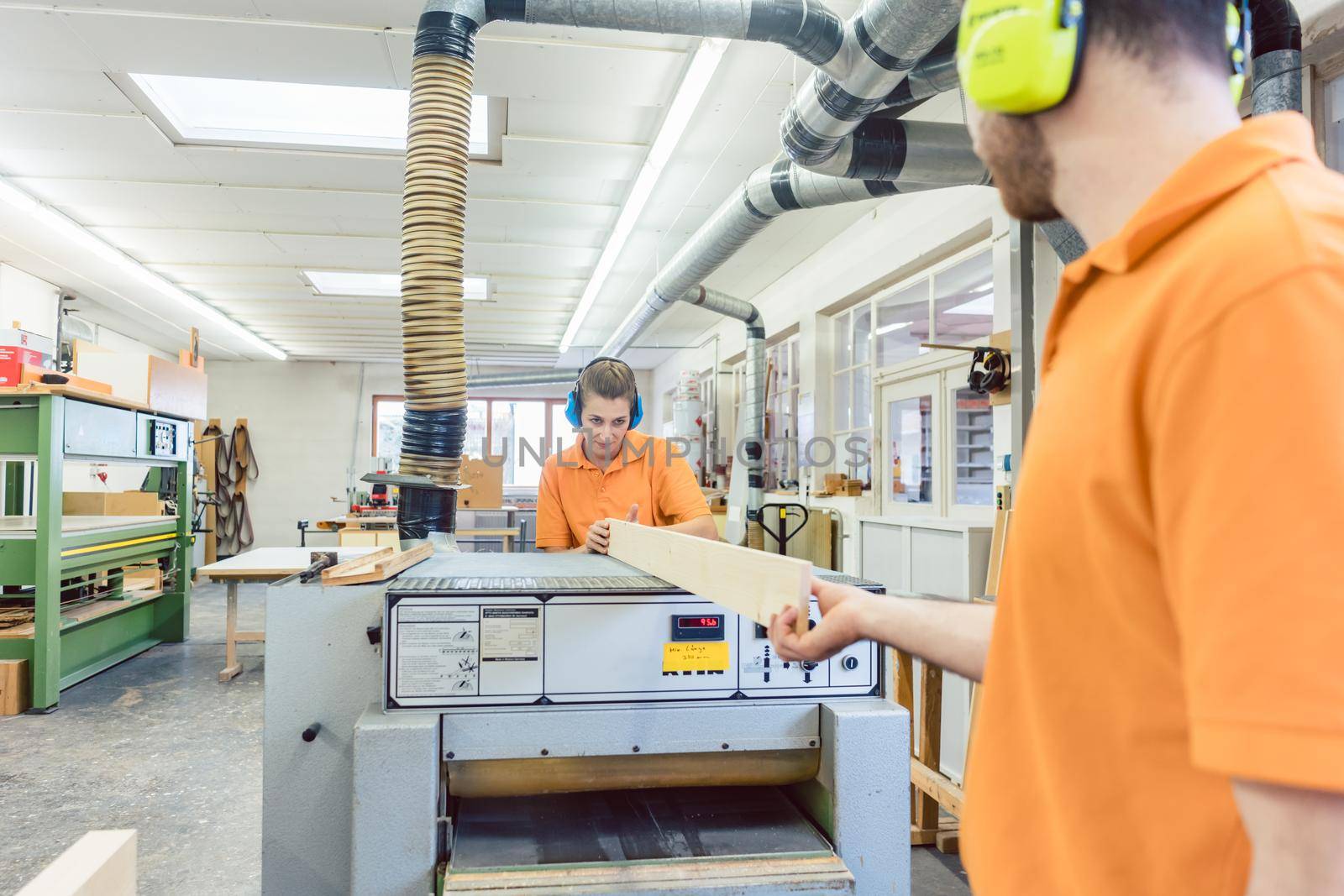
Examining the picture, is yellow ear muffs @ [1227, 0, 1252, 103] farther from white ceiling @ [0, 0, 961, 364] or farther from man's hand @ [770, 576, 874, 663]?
white ceiling @ [0, 0, 961, 364]

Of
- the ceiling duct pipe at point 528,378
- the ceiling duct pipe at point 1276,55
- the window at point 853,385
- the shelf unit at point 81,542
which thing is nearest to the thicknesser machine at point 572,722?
the ceiling duct pipe at point 1276,55

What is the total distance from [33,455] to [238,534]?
303 inches

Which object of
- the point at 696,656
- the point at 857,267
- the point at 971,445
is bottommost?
the point at 696,656

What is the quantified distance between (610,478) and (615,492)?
0.05 metres

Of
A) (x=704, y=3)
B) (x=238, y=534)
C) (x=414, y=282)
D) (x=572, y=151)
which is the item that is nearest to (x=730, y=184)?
(x=572, y=151)

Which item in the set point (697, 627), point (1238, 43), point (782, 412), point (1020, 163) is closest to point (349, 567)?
point (697, 627)

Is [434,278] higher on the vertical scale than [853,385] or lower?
lower

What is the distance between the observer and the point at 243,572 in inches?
151

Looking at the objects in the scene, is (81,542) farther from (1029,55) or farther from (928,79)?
(1029,55)

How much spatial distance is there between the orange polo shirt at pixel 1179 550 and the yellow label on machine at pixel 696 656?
57 centimetres

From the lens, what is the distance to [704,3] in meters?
2.19

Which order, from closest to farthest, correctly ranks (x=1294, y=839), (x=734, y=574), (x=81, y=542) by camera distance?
(x=1294, y=839)
(x=734, y=574)
(x=81, y=542)

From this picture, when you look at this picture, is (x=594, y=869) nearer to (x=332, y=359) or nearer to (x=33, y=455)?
(x=33, y=455)

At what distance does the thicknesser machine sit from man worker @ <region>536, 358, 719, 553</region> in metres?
1.04
